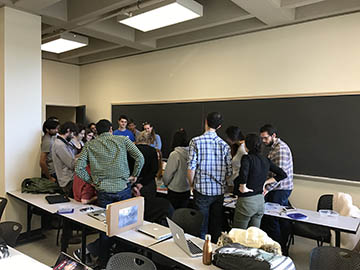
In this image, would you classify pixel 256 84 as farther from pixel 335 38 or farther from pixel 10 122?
pixel 10 122

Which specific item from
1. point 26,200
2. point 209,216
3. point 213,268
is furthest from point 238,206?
point 26,200

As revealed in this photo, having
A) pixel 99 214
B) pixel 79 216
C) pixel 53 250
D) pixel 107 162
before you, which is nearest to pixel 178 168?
pixel 107 162

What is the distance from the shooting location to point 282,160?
3.26 meters

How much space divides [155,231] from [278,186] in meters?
1.66

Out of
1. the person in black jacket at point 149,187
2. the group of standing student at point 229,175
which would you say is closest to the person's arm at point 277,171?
the group of standing student at point 229,175

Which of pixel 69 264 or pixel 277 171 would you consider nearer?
pixel 69 264

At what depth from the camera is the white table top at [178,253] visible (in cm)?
184

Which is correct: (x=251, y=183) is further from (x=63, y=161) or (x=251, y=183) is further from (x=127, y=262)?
(x=63, y=161)

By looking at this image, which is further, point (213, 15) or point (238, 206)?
point (213, 15)

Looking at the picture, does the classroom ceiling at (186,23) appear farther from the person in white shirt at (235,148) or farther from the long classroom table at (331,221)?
the long classroom table at (331,221)

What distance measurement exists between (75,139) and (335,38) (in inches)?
147

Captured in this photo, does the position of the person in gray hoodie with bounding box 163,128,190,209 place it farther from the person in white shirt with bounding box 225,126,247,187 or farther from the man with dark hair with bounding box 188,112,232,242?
the person in white shirt with bounding box 225,126,247,187

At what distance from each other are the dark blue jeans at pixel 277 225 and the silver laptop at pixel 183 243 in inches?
56.8

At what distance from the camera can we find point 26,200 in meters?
3.33
